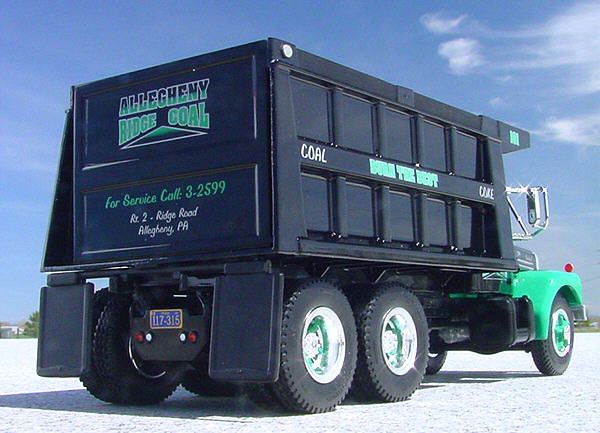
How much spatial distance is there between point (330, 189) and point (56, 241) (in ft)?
9.98

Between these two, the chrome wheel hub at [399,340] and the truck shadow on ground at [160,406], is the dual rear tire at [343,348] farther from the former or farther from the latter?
the truck shadow on ground at [160,406]

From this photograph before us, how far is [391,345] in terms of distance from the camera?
8.75m

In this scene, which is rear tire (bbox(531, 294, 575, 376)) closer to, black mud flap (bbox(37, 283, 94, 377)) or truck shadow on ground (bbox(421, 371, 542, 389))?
truck shadow on ground (bbox(421, 371, 542, 389))

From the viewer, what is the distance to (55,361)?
867cm

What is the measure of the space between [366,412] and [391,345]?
107 cm

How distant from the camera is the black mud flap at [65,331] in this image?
8578mm

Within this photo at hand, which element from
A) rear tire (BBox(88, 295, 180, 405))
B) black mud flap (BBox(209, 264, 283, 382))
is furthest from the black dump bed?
rear tire (BBox(88, 295, 180, 405))

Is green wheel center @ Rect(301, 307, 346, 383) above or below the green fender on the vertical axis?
below

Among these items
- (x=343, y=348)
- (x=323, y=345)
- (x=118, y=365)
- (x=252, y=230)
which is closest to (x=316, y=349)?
(x=323, y=345)

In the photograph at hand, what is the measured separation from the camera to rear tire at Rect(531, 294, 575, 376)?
11719 mm

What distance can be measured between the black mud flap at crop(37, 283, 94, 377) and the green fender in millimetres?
5516

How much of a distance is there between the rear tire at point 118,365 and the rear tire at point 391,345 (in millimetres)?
2125

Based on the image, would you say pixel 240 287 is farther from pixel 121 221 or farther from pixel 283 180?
pixel 121 221

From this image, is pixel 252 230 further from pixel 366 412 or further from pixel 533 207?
pixel 533 207
